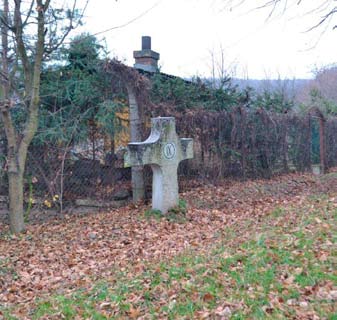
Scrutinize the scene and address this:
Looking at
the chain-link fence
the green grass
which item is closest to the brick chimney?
the chain-link fence

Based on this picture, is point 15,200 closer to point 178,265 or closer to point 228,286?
point 178,265

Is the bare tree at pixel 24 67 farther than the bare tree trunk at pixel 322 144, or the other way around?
the bare tree trunk at pixel 322 144

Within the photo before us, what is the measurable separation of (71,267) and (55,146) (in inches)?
141

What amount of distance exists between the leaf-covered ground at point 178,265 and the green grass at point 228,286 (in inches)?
0.4

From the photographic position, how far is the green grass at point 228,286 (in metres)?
3.76

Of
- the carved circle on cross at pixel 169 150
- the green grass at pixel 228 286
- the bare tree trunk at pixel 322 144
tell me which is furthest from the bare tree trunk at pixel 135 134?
the bare tree trunk at pixel 322 144

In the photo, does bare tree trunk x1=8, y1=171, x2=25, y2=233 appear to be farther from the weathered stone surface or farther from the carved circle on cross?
the carved circle on cross

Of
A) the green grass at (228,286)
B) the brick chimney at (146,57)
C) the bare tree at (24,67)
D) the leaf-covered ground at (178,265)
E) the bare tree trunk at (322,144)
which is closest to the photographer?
the green grass at (228,286)

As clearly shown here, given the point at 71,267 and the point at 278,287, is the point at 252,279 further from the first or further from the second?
the point at 71,267

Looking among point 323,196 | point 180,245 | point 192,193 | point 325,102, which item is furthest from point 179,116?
point 325,102

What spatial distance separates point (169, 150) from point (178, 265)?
3.41 metres

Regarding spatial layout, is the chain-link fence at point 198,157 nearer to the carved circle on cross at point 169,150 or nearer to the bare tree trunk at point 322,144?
the bare tree trunk at point 322,144

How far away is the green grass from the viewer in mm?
3756

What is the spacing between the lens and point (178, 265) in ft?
16.5
